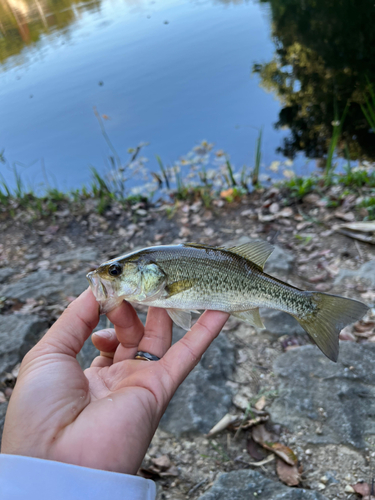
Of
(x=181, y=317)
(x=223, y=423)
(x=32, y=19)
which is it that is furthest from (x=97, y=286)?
(x=32, y=19)

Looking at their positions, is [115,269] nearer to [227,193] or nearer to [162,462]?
[162,462]

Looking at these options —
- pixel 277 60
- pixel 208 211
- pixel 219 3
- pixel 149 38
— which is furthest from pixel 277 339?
pixel 219 3

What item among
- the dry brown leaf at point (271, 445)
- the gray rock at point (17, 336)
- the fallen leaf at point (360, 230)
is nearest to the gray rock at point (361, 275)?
the fallen leaf at point (360, 230)

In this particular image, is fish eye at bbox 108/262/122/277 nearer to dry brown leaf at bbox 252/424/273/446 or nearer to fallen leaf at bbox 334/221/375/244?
dry brown leaf at bbox 252/424/273/446

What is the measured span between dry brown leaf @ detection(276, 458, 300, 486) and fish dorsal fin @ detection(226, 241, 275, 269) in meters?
1.63

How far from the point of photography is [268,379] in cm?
361

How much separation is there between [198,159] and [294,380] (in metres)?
6.79

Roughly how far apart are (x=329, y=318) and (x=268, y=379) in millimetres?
1243

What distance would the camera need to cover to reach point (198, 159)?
360 inches

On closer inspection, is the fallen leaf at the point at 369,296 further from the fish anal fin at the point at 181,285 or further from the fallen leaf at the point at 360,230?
the fish anal fin at the point at 181,285

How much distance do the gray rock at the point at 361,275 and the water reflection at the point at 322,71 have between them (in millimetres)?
4589

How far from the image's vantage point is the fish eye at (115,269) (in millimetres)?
2641

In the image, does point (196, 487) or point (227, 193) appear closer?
point (196, 487)

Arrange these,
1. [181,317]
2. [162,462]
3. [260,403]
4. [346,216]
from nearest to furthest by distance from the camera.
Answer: [181,317] → [162,462] → [260,403] → [346,216]
